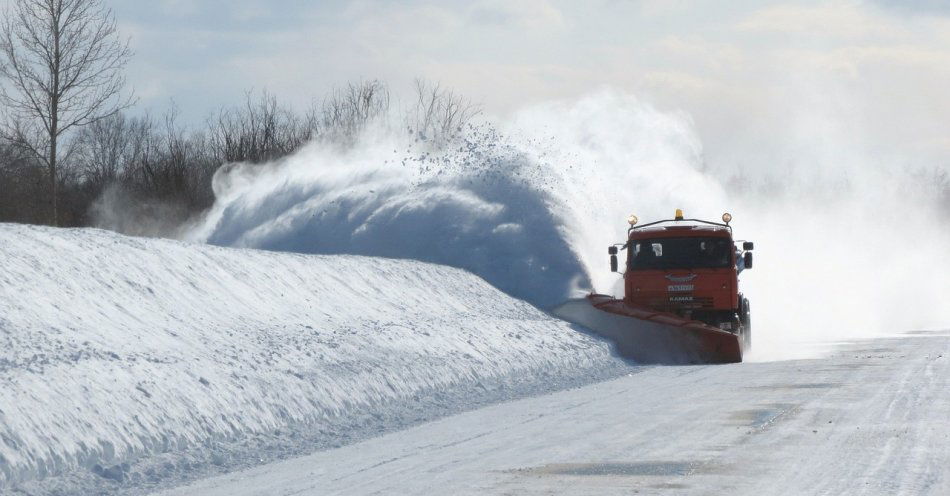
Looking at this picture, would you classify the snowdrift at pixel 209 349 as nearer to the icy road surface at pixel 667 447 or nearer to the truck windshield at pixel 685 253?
the icy road surface at pixel 667 447

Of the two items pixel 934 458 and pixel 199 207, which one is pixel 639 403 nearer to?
pixel 934 458

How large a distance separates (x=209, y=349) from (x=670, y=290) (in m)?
9.43

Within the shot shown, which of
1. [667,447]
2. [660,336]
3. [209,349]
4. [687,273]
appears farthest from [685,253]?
[667,447]

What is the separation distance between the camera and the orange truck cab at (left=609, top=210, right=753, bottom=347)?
64.0 feet

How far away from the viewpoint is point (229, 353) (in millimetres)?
12516

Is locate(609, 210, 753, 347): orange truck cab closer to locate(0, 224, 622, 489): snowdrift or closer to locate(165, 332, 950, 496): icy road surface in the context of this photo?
locate(0, 224, 622, 489): snowdrift

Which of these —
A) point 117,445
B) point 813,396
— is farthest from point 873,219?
point 117,445

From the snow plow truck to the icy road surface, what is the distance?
15.4ft

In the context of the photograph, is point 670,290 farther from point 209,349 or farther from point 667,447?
point 667,447

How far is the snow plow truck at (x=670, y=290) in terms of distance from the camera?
62.1 ft

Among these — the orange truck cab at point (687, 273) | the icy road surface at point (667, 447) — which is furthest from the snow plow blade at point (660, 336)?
the icy road surface at point (667, 447)

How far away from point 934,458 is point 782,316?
18868mm

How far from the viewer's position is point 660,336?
60.1 ft

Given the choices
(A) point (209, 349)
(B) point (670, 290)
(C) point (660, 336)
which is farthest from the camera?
(B) point (670, 290)
